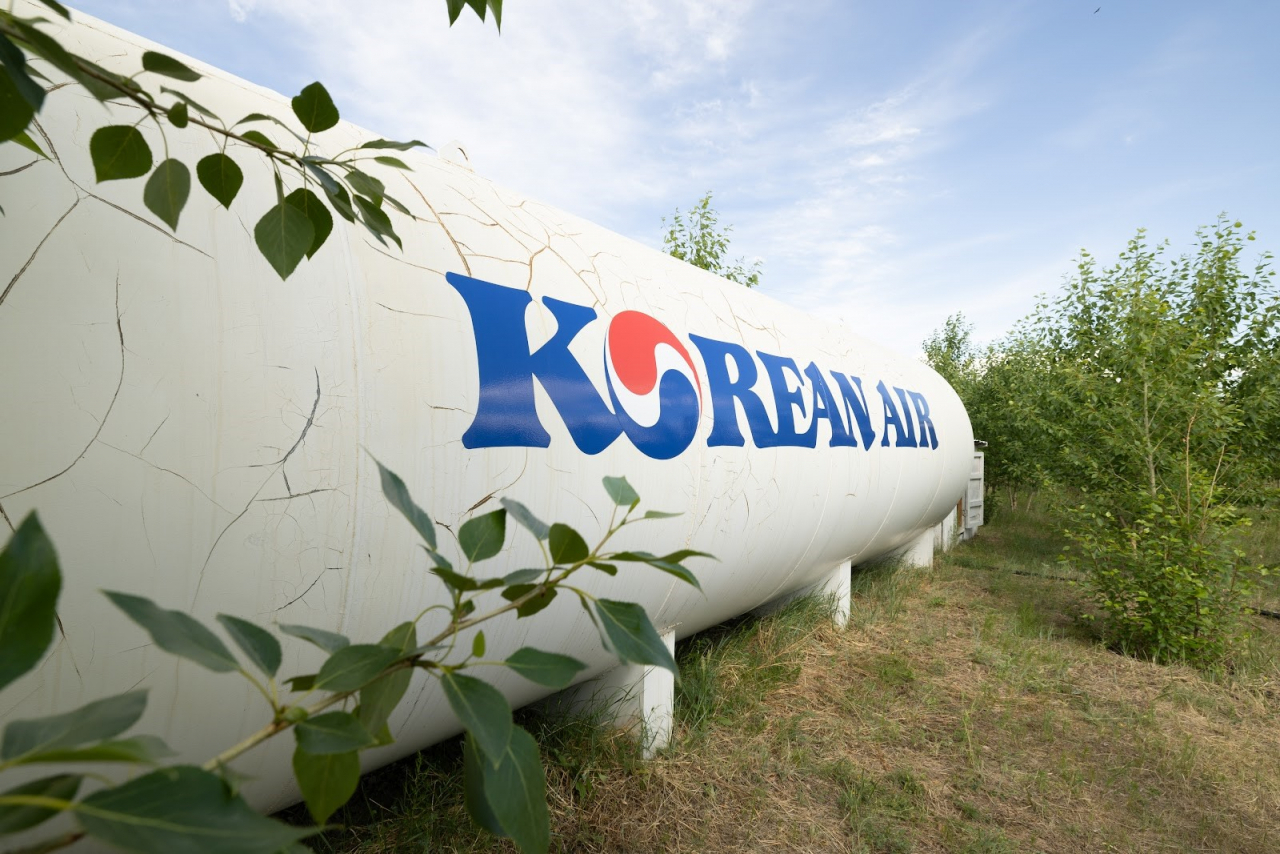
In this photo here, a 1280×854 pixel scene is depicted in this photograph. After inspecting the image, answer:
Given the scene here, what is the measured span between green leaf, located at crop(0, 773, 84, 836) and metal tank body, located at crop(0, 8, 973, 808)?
0.53 metres

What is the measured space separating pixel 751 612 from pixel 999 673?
130 cm

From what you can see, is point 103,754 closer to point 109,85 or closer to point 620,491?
point 620,491

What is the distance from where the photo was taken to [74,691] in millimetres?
1083

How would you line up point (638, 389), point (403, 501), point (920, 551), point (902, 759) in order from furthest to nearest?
point (920, 551) < point (902, 759) < point (638, 389) < point (403, 501)

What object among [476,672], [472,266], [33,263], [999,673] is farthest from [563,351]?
[999,673]

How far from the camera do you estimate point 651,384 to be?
2281 mm

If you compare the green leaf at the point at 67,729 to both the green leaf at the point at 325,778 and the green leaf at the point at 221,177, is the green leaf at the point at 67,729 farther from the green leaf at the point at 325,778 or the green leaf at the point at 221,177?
the green leaf at the point at 221,177

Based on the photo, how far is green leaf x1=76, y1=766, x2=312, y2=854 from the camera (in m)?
0.30

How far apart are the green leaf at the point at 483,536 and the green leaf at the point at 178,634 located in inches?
6.8

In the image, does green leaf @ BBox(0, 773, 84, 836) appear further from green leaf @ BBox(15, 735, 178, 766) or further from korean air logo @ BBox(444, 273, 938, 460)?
korean air logo @ BBox(444, 273, 938, 460)

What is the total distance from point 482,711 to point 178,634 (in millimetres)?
179

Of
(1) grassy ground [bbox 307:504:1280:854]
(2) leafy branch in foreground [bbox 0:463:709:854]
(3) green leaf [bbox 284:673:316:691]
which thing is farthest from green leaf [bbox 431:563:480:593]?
(1) grassy ground [bbox 307:504:1280:854]

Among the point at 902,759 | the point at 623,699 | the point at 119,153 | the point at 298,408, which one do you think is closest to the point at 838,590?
the point at 902,759

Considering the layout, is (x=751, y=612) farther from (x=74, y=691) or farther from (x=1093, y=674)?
(x=74, y=691)
